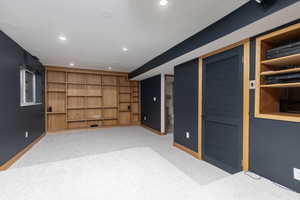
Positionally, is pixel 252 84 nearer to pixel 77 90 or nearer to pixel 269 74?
pixel 269 74

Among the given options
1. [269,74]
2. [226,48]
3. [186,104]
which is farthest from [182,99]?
[269,74]

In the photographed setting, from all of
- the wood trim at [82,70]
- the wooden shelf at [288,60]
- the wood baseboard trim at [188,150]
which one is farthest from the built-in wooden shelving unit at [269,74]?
the wood trim at [82,70]

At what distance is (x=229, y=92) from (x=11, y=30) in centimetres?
382

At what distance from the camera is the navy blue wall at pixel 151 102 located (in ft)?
15.9

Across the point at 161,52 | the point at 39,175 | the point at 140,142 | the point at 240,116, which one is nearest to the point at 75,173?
the point at 39,175

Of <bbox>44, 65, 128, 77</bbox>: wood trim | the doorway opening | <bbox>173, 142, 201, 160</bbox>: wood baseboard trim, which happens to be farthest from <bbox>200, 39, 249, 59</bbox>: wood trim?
<bbox>44, 65, 128, 77</bbox>: wood trim

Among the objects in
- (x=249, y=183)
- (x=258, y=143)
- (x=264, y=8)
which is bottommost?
(x=249, y=183)

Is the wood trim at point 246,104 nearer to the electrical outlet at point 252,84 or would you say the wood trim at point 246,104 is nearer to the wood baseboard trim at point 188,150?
the electrical outlet at point 252,84

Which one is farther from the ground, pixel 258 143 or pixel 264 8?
pixel 264 8

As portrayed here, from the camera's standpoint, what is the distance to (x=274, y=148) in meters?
1.61

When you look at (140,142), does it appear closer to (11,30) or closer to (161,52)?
(161,52)

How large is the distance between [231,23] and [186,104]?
1.84 m

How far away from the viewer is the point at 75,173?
1.92 meters

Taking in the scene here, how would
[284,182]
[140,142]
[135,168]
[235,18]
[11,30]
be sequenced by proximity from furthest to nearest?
[140,142] < [11,30] < [135,168] < [235,18] < [284,182]
